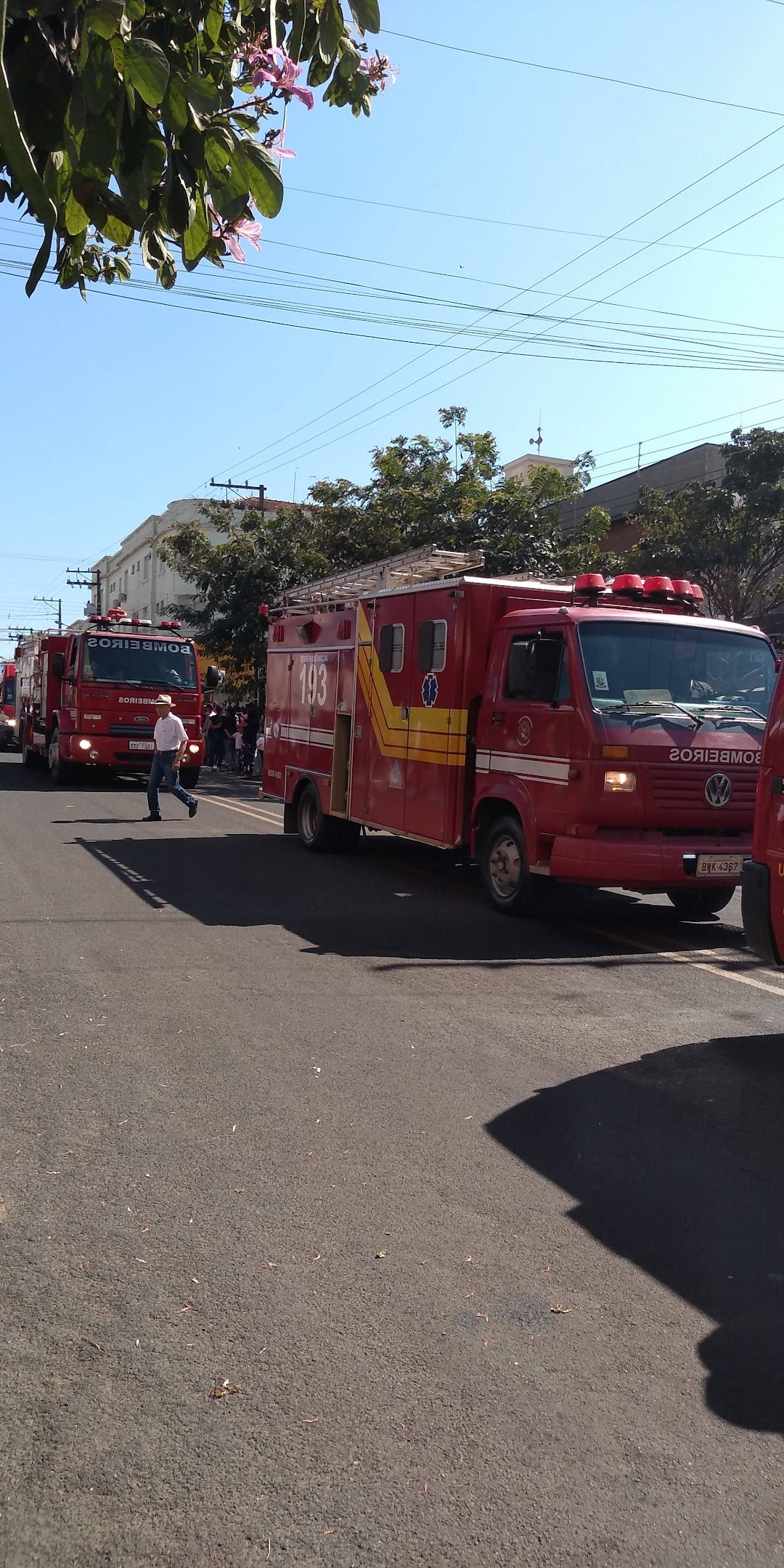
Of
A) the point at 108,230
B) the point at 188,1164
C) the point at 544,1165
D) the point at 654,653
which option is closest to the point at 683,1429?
the point at 544,1165

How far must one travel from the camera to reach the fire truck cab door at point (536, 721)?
31.4 feet

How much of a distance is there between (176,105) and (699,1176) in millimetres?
3849

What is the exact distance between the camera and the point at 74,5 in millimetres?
2957

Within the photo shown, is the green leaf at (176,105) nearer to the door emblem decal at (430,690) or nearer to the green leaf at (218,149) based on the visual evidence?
the green leaf at (218,149)

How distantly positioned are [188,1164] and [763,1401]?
225cm

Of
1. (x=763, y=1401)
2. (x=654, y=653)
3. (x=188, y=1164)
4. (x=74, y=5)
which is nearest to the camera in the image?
(x=74, y=5)

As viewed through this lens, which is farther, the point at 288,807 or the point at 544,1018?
the point at 288,807

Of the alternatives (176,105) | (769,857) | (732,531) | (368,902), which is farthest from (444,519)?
(176,105)

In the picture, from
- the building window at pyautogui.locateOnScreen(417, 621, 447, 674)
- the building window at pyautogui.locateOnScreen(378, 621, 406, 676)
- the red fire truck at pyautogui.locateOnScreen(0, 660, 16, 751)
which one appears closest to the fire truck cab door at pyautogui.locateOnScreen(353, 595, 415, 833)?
the building window at pyautogui.locateOnScreen(378, 621, 406, 676)

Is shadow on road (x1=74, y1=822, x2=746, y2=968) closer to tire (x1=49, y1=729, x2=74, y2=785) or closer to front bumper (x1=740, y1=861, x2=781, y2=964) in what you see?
front bumper (x1=740, y1=861, x2=781, y2=964)

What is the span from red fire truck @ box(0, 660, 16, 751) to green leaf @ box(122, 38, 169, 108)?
3654 centimetres

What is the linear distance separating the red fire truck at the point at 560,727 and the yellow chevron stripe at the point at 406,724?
21 millimetres

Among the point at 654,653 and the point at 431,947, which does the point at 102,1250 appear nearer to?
the point at 431,947

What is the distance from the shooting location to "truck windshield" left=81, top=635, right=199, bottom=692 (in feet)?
72.8
